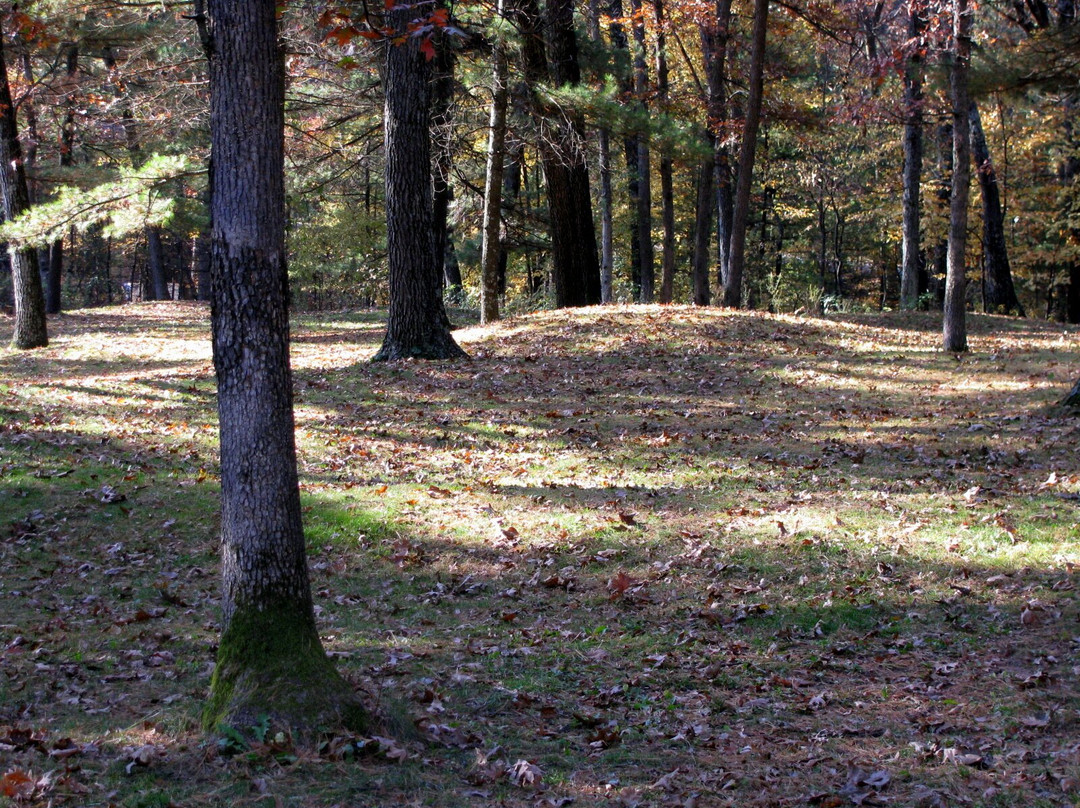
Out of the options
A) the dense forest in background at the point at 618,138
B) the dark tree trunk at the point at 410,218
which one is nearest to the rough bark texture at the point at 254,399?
the dense forest in background at the point at 618,138

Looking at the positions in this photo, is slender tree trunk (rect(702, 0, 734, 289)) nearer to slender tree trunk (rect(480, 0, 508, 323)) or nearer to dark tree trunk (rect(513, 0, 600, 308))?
dark tree trunk (rect(513, 0, 600, 308))

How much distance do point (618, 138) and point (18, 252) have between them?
12125 mm

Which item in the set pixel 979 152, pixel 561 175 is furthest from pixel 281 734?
pixel 979 152

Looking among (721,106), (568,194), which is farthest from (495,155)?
(721,106)

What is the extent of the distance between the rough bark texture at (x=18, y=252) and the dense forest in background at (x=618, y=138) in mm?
387

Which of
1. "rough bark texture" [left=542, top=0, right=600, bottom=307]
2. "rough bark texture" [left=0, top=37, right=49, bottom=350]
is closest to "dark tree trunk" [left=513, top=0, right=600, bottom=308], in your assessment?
"rough bark texture" [left=542, top=0, right=600, bottom=307]

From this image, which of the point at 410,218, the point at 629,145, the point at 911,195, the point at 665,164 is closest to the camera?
the point at 410,218

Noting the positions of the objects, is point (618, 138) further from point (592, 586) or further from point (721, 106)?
point (592, 586)

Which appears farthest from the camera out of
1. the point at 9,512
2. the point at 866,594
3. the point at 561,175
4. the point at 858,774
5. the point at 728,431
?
the point at 561,175


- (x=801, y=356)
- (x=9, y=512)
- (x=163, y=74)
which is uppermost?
(x=163, y=74)

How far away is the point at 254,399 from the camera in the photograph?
170 inches

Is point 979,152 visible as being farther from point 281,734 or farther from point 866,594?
point 281,734

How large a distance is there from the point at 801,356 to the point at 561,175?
6660 mm

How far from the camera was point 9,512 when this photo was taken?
8.19 metres
